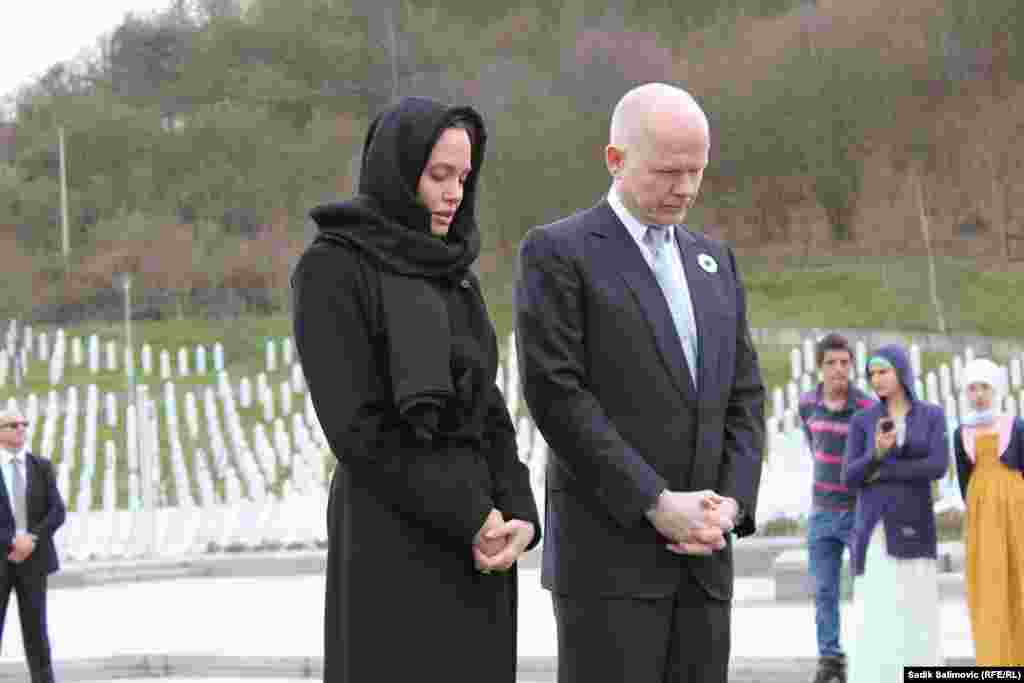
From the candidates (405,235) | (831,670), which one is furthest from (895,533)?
(405,235)

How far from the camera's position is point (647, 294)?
4000 millimetres

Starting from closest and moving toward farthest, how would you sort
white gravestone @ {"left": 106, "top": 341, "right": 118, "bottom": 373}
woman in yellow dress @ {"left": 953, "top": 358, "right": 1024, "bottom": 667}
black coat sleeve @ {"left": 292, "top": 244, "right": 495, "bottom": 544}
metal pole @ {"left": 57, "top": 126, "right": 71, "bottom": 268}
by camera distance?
black coat sleeve @ {"left": 292, "top": 244, "right": 495, "bottom": 544} < woman in yellow dress @ {"left": 953, "top": 358, "right": 1024, "bottom": 667} < white gravestone @ {"left": 106, "top": 341, "right": 118, "bottom": 373} < metal pole @ {"left": 57, "top": 126, "right": 71, "bottom": 268}

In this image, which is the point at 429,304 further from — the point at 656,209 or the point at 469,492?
the point at 656,209

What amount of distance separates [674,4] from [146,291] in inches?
678

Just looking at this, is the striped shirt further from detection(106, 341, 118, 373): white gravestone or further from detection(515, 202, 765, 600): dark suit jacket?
detection(106, 341, 118, 373): white gravestone

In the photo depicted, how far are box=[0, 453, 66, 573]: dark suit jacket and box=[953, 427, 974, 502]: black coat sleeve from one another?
436 cm

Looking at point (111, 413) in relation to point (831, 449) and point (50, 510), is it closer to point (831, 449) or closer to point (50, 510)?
point (50, 510)

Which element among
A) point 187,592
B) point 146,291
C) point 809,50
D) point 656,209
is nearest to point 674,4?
point 809,50

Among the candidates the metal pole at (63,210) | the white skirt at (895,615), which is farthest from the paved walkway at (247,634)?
the metal pole at (63,210)

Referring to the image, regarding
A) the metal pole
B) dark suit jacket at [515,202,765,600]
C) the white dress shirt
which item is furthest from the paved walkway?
the metal pole

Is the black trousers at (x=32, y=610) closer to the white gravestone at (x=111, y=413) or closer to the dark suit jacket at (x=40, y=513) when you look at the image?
the dark suit jacket at (x=40, y=513)

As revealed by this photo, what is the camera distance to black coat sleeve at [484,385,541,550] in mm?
3752

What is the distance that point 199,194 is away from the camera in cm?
Answer: 4919

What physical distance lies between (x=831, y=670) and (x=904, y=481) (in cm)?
103
